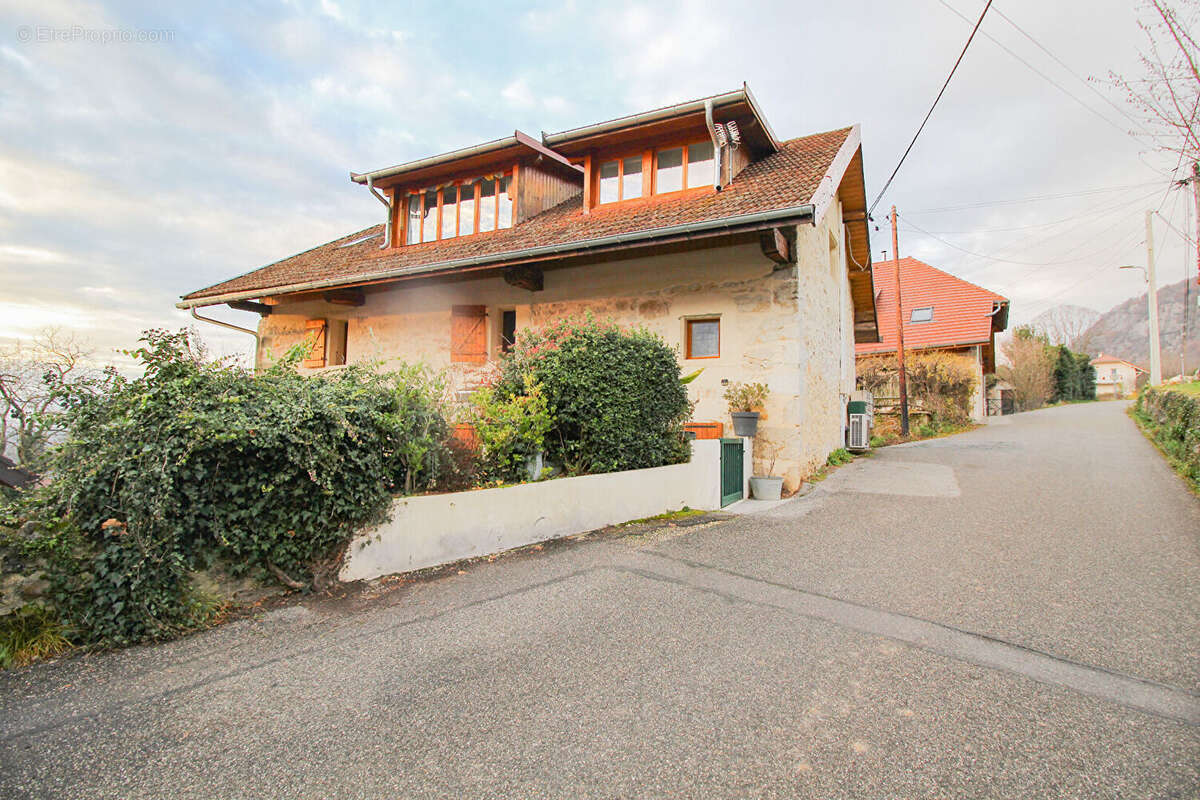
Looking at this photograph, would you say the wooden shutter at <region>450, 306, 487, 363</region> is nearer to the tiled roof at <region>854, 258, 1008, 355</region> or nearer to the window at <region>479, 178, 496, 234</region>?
the window at <region>479, 178, 496, 234</region>

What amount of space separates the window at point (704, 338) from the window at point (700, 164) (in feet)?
8.15

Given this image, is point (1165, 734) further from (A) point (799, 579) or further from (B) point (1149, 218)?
(B) point (1149, 218)

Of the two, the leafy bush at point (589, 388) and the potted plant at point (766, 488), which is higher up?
the leafy bush at point (589, 388)

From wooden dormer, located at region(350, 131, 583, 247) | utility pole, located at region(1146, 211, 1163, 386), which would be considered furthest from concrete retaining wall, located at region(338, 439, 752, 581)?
utility pole, located at region(1146, 211, 1163, 386)

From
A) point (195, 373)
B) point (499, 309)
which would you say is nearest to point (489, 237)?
point (499, 309)

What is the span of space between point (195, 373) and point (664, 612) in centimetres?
341

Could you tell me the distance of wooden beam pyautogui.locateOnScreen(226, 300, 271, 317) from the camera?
12.9m

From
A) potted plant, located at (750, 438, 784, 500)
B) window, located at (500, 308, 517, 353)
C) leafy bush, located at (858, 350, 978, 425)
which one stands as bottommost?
potted plant, located at (750, 438, 784, 500)

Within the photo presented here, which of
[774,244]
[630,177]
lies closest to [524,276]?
[630,177]

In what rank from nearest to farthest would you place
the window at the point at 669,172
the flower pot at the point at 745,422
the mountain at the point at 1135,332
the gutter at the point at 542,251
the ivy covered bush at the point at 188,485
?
the ivy covered bush at the point at 188,485, the gutter at the point at 542,251, the flower pot at the point at 745,422, the window at the point at 669,172, the mountain at the point at 1135,332

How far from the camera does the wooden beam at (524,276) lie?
32.6ft

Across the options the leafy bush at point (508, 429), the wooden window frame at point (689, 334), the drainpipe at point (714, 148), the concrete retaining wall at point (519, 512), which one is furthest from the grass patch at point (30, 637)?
the drainpipe at point (714, 148)

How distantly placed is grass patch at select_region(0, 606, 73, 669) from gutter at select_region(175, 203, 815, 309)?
22.6 feet

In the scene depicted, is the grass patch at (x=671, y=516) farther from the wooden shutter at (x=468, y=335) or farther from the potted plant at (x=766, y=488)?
the wooden shutter at (x=468, y=335)
